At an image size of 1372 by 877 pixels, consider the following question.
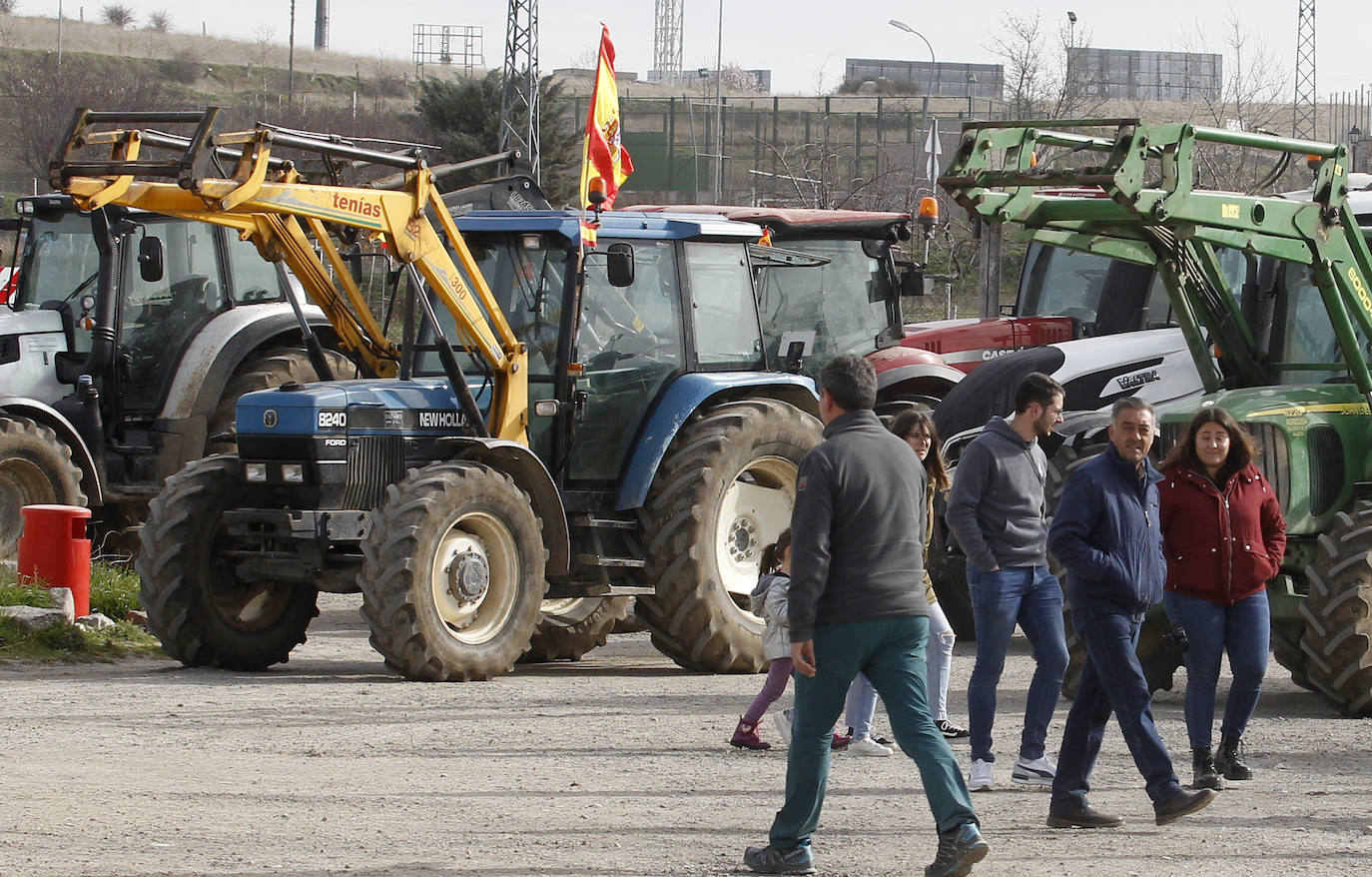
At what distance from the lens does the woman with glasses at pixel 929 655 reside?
8.36m

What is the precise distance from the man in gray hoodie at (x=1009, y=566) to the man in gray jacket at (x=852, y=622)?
1.55 metres

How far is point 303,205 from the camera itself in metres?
10.2

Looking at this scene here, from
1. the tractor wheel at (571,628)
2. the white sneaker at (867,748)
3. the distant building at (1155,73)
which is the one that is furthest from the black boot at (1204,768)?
the distant building at (1155,73)

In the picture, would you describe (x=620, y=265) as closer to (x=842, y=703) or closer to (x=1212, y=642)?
(x=1212, y=642)

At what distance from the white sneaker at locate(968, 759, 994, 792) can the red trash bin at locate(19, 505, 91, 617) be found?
21.8 ft

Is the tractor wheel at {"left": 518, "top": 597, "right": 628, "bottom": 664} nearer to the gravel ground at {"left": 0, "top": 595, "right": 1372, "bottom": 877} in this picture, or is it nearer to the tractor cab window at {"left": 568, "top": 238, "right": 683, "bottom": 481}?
the tractor cab window at {"left": 568, "top": 238, "right": 683, "bottom": 481}

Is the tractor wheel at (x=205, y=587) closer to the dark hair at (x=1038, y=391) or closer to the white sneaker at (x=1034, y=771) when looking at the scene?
the white sneaker at (x=1034, y=771)

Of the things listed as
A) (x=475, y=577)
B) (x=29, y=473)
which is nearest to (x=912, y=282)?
(x=475, y=577)

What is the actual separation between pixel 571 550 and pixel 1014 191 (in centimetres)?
326

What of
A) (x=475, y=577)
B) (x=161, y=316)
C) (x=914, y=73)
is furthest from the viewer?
(x=914, y=73)

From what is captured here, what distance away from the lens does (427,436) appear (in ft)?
35.8

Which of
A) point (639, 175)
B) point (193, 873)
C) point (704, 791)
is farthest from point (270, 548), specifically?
point (639, 175)

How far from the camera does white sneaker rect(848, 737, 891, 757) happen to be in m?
8.42

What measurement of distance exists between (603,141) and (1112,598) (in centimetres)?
Result: 578
